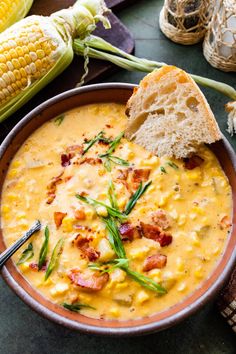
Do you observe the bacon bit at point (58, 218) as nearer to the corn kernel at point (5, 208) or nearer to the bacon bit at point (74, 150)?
the corn kernel at point (5, 208)

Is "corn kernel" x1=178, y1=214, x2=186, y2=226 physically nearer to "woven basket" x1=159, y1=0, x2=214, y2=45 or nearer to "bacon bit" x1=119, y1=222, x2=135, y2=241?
"bacon bit" x1=119, y1=222, x2=135, y2=241

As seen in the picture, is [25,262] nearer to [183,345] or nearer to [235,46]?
[183,345]

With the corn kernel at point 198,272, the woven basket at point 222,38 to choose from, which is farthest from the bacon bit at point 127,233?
the woven basket at point 222,38

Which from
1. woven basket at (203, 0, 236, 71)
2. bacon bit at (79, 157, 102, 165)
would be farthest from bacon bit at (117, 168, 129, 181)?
woven basket at (203, 0, 236, 71)

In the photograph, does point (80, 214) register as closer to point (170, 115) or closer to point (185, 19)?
point (170, 115)

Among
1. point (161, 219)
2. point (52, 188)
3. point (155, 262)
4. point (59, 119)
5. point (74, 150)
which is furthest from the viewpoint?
point (59, 119)

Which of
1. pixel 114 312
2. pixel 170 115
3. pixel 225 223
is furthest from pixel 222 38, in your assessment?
pixel 114 312

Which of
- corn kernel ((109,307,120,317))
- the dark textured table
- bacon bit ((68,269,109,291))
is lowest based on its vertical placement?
the dark textured table
